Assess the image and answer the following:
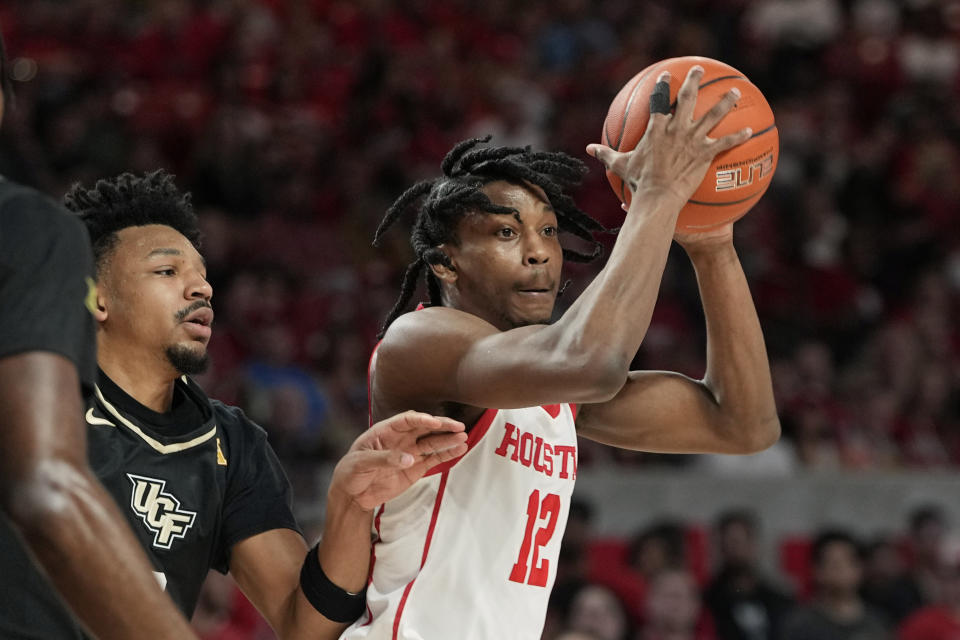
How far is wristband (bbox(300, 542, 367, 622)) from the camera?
10.6 feet

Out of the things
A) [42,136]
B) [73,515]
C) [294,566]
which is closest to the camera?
[73,515]

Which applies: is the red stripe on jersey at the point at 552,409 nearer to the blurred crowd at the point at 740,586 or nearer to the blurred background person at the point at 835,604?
the blurred crowd at the point at 740,586

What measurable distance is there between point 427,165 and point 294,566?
21.2ft

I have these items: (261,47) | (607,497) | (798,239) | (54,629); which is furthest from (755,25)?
(54,629)

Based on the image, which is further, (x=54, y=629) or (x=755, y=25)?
(x=755, y=25)

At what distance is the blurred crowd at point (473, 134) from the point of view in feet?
27.3

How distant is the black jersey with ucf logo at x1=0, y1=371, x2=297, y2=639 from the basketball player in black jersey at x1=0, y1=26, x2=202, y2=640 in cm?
136

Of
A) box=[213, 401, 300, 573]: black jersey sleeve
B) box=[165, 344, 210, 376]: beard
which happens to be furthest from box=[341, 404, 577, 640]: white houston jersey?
box=[165, 344, 210, 376]: beard

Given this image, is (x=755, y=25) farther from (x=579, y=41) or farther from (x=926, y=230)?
(x=926, y=230)

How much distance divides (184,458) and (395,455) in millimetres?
678

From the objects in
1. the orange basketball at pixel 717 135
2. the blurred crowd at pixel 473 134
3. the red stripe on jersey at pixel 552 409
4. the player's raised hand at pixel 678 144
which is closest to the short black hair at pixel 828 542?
the blurred crowd at pixel 473 134

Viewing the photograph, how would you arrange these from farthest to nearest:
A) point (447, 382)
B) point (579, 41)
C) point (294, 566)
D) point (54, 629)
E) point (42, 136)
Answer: point (579, 41) → point (42, 136) → point (294, 566) → point (447, 382) → point (54, 629)

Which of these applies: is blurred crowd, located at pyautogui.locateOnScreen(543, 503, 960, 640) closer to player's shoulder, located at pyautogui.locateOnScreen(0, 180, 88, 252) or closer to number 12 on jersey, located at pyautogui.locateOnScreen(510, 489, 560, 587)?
number 12 on jersey, located at pyautogui.locateOnScreen(510, 489, 560, 587)

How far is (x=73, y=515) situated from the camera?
5.45 ft
